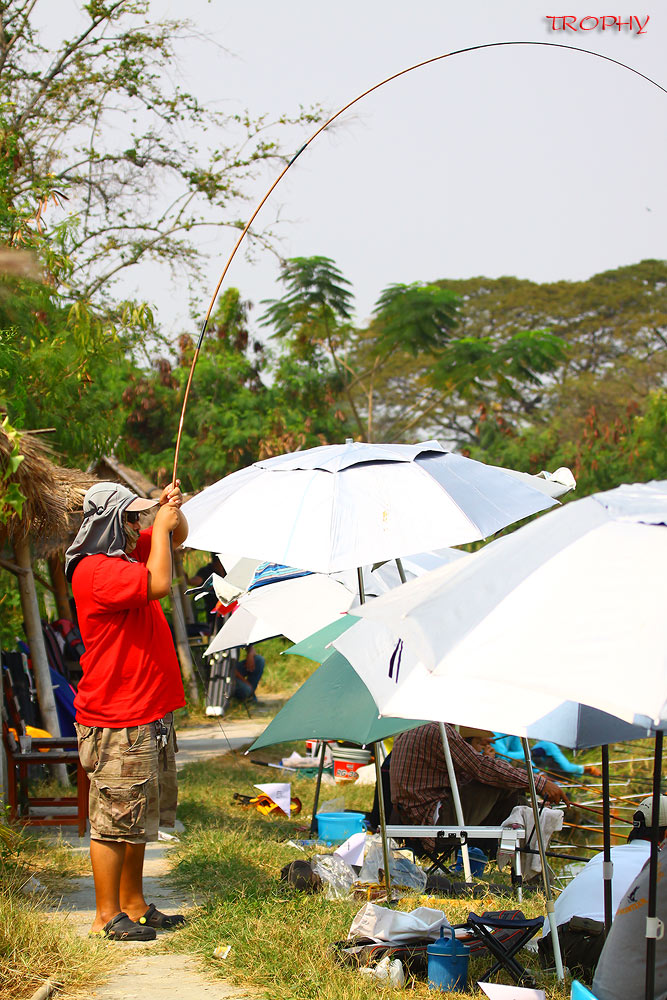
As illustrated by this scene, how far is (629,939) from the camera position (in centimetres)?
341

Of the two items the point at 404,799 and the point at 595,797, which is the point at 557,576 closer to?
the point at 404,799

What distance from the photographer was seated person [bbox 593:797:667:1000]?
11.0 ft

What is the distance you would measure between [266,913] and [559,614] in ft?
8.70

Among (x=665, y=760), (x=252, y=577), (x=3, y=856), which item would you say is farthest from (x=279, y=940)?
(x=665, y=760)

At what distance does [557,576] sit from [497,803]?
3.82 metres

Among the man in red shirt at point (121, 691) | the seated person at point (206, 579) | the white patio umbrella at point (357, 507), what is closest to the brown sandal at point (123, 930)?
the man in red shirt at point (121, 691)

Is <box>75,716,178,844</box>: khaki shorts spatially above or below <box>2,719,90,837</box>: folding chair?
above

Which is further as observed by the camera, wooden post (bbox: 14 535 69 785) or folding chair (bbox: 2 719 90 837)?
wooden post (bbox: 14 535 69 785)

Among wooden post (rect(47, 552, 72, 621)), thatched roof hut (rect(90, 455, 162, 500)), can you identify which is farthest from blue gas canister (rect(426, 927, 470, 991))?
thatched roof hut (rect(90, 455, 162, 500))

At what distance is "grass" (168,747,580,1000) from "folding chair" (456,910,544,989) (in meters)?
0.09

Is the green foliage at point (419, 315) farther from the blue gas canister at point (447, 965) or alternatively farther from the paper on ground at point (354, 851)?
the blue gas canister at point (447, 965)

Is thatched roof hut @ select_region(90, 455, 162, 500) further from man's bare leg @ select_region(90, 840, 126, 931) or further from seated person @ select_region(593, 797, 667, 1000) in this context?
seated person @ select_region(593, 797, 667, 1000)

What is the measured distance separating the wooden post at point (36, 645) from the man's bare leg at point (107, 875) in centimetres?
364

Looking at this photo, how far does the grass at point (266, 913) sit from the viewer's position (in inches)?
156
